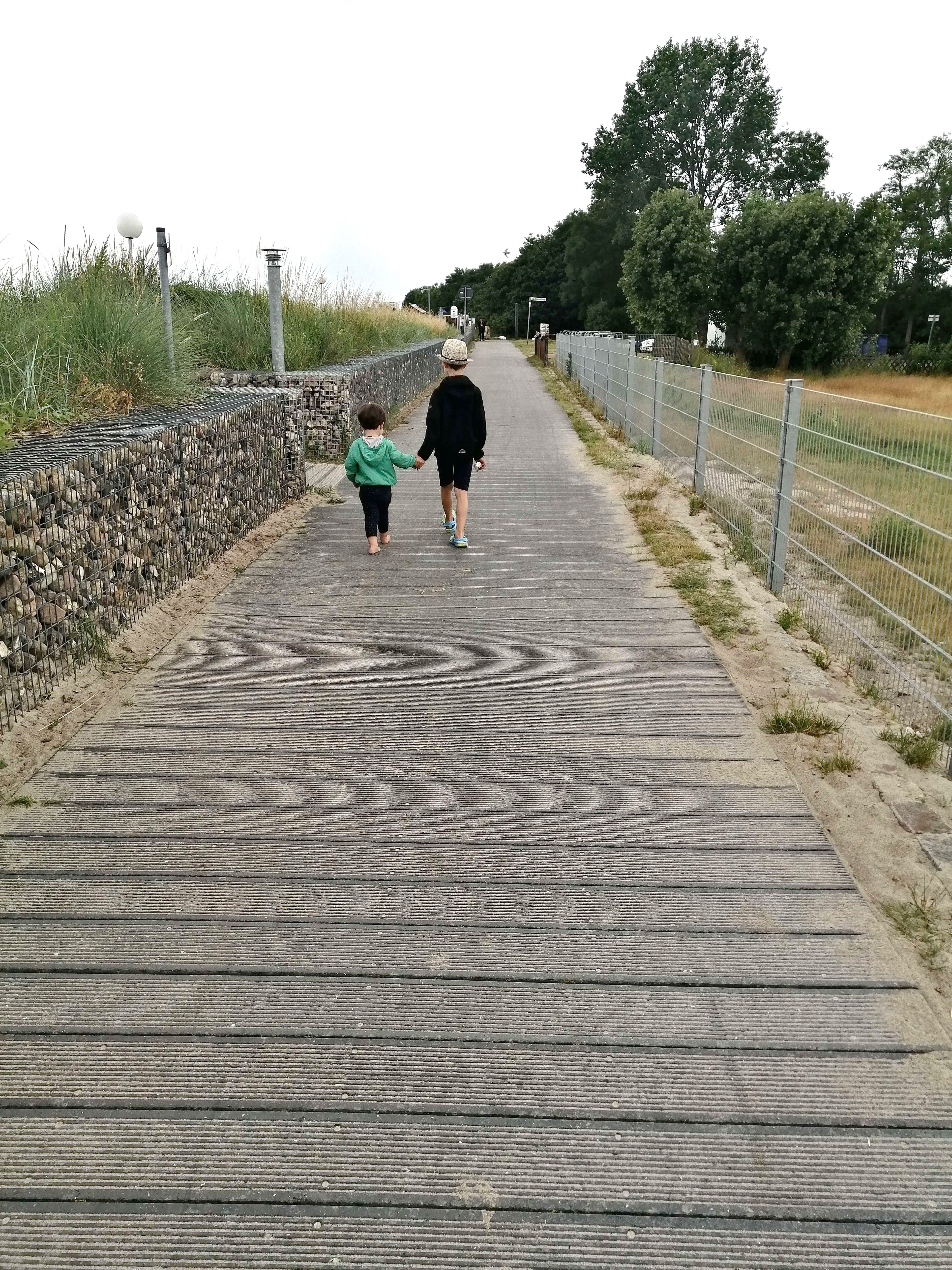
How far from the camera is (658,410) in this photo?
13.0 m

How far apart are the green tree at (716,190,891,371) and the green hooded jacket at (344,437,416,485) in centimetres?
4217

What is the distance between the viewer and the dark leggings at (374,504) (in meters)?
8.27

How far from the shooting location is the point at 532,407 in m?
22.1

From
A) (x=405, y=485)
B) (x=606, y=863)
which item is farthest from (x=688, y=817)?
(x=405, y=485)

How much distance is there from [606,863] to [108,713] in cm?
255

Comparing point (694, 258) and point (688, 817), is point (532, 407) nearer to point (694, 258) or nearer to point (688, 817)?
point (688, 817)

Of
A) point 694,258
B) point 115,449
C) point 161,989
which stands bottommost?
point 161,989

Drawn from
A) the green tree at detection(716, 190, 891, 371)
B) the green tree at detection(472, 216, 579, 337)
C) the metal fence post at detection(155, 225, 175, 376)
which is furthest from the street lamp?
the green tree at detection(472, 216, 579, 337)

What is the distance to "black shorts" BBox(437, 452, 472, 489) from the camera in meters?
8.22

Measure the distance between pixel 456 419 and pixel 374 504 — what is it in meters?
0.94

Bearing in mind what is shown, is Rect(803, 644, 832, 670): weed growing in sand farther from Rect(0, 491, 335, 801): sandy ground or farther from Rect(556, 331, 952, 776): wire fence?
Rect(0, 491, 335, 801): sandy ground

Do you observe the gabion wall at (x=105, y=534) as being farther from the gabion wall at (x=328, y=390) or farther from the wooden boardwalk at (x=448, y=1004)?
the gabion wall at (x=328, y=390)

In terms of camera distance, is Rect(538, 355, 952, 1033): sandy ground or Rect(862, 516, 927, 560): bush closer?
Rect(538, 355, 952, 1033): sandy ground

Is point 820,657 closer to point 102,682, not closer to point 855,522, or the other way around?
point 855,522
